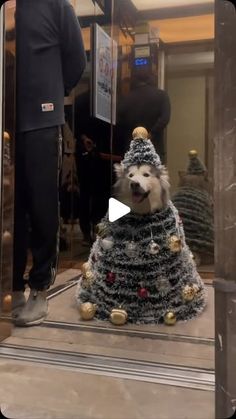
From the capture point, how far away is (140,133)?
68.2 inches

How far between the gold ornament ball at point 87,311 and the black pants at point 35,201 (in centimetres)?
14

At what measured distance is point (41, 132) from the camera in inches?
62.1

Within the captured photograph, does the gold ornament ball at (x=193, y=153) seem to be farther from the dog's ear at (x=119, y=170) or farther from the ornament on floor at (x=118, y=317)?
the ornament on floor at (x=118, y=317)

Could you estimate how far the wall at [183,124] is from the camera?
1769mm

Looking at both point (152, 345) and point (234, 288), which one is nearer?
point (234, 288)

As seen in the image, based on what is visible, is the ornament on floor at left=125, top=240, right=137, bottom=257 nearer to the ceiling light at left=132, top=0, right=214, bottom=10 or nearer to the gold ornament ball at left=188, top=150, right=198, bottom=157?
the gold ornament ball at left=188, top=150, right=198, bottom=157

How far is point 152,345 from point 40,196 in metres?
0.60

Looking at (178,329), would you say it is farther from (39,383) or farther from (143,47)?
(143,47)

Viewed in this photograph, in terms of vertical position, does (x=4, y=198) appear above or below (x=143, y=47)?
below

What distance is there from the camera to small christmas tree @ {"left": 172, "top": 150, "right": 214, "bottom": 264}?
1820 mm

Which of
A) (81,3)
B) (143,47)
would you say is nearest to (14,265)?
(143,47)

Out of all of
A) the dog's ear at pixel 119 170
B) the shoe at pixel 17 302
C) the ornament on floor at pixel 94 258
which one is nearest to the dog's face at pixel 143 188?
the dog's ear at pixel 119 170

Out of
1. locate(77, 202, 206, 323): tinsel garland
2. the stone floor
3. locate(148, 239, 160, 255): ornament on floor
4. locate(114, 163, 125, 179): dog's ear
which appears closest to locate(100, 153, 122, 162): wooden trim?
locate(114, 163, 125, 179): dog's ear

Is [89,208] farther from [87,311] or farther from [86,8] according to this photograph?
[86,8]
